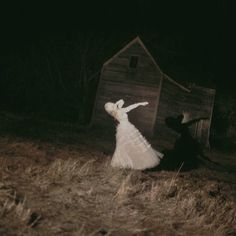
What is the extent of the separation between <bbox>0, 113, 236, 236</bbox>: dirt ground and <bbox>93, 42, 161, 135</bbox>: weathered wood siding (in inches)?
506

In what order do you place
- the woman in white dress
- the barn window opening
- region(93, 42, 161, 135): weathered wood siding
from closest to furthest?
the woman in white dress < region(93, 42, 161, 135): weathered wood siding < the barn window opening

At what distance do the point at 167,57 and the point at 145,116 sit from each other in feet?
18.7

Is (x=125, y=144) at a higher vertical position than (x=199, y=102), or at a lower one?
lower

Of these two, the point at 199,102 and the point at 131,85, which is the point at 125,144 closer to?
the point at 131,85

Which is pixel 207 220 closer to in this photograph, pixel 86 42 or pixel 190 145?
pixel 190 145

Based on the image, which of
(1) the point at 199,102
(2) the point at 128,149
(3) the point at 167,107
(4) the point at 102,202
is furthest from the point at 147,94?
(4) the point at 102,202

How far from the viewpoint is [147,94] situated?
2520cm

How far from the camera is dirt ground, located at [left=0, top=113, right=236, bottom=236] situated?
6316mm

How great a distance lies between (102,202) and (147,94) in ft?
58.6

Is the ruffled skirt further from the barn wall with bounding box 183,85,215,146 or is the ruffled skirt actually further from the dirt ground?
the barn wall with bounding box 183,85,215,146

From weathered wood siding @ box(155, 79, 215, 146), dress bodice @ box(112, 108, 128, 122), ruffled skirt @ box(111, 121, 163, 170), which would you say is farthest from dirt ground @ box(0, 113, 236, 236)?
weathered wood siding @ box(155, 79, 215, 146)

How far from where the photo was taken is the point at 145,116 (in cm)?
2494

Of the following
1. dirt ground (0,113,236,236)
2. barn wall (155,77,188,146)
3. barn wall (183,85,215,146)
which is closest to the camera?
dirt ground (0,113,236,236)

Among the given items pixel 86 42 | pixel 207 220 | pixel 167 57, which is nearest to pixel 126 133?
pixel 207 220
